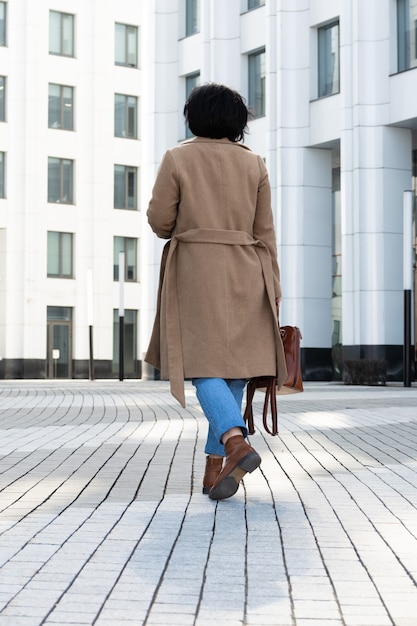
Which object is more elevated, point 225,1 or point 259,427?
point 225,1

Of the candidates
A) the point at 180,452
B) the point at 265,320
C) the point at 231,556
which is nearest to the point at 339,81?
the point at 180,452

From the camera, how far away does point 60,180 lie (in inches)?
1823

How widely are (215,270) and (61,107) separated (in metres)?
41.8

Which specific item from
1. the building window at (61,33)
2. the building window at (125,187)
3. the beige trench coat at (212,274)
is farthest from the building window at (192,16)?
the beige trench coat at (212,274)

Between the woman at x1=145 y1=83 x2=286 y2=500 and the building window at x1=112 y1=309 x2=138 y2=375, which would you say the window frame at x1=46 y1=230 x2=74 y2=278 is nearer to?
the building window at x1=112 y1=309 x2=138 y2=375

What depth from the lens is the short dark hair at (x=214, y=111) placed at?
20.0ft

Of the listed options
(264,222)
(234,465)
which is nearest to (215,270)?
(264,222)

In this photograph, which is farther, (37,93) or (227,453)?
(37,93)

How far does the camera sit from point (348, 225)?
2798 cm

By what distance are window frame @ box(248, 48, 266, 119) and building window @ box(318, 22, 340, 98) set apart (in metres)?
2.41

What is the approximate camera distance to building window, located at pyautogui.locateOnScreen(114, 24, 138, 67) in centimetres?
4819

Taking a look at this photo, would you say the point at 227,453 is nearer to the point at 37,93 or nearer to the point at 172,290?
the point at 172,290

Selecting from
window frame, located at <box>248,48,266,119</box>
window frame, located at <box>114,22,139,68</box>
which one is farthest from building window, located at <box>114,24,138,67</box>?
window frame, located at <box>248,48,266,119</box>

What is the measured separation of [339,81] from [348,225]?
4.14 metres
